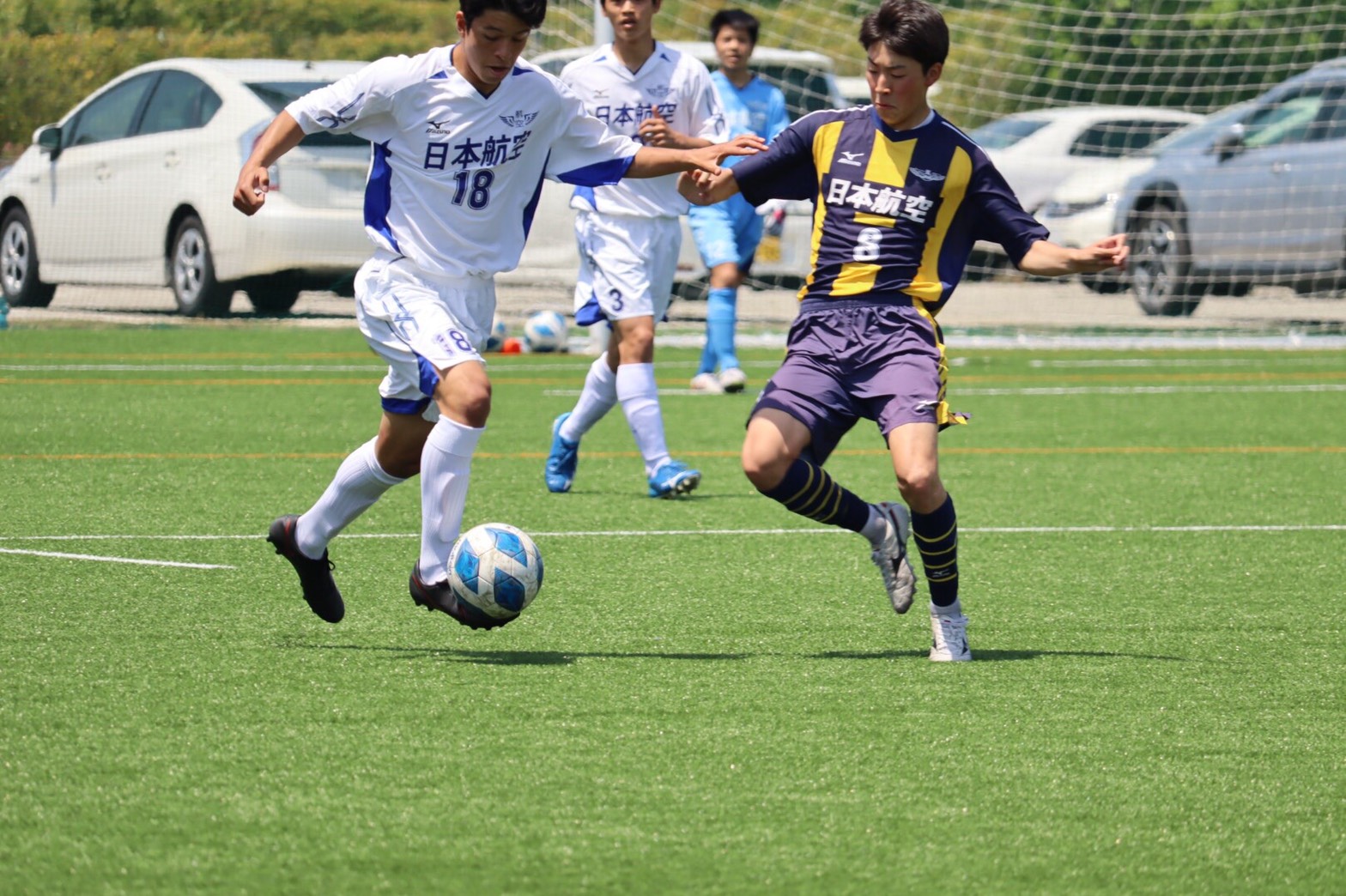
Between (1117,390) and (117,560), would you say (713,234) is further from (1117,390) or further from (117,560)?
(117,560)

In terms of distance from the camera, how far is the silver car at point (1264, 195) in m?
16.0

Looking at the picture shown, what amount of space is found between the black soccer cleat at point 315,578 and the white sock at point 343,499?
0.09 feet

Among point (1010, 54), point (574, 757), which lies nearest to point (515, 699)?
point (574, 757)

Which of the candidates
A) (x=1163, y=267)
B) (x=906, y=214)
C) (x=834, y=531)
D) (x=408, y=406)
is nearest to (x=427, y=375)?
(x=408, y=406)

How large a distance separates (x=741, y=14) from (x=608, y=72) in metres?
2.77

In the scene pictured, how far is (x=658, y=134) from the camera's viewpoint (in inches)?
223

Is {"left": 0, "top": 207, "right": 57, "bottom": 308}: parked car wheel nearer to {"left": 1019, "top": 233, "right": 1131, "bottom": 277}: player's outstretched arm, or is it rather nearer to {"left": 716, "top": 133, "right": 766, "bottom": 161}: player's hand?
{"left": 716, "top": 133, "right": 766, "bottom": 161}: player's hand

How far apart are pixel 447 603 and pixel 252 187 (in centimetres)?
111

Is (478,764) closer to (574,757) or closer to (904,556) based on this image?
(574,757)

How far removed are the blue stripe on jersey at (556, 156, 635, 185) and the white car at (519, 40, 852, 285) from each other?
8.09 metres

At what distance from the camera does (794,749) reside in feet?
13.1

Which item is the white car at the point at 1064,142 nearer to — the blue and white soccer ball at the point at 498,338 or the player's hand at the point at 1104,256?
the blue and white soccer ball at the point at 498,338

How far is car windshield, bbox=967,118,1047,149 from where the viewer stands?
19297 mm

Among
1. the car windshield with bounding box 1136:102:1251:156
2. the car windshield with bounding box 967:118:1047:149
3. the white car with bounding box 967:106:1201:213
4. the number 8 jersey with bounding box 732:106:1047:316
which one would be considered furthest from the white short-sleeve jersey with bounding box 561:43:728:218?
the car windshield with bounding box 967:118:1047:149
